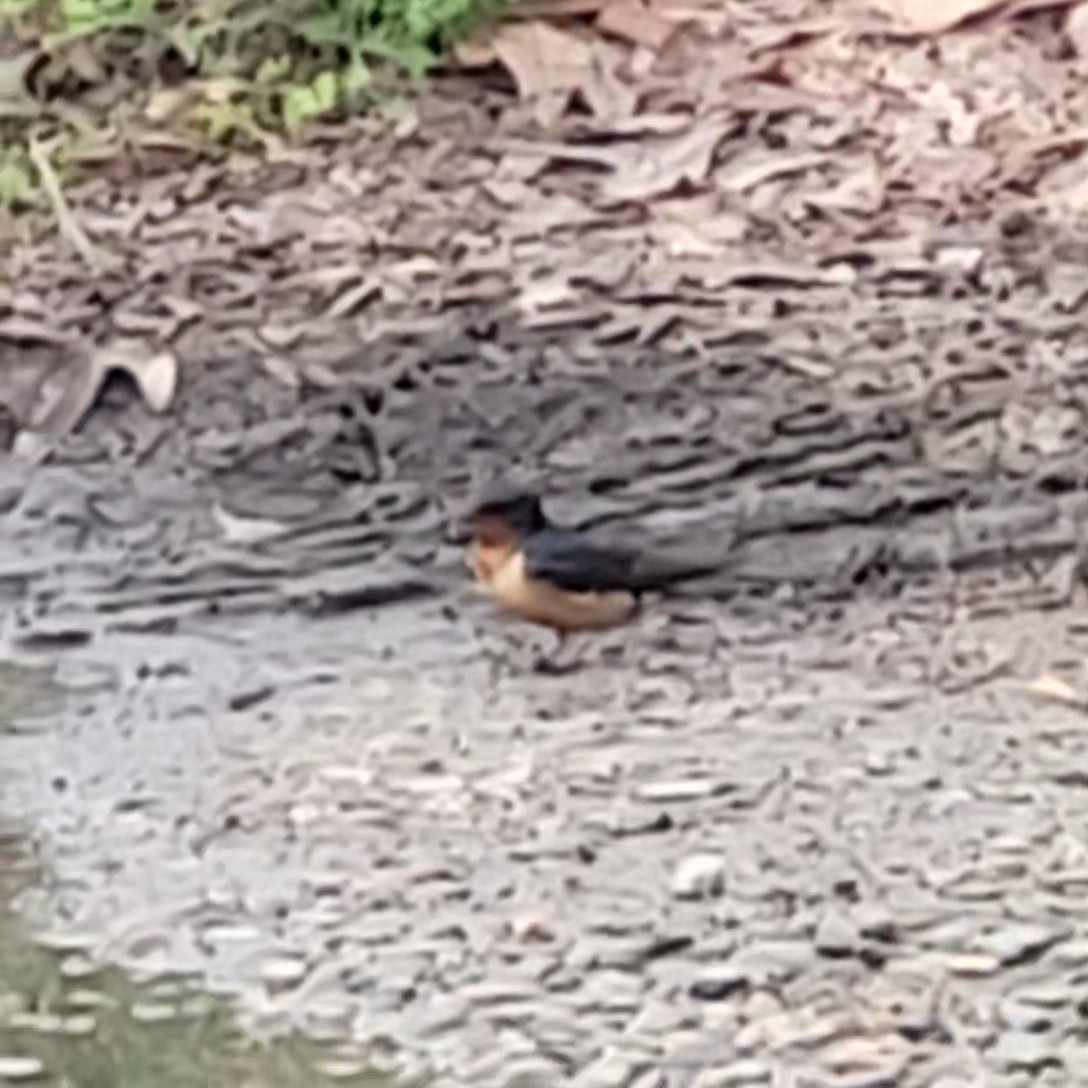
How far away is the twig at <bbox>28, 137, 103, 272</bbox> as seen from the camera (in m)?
3.61

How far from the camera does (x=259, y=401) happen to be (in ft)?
11.4

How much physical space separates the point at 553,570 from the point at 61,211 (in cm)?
102

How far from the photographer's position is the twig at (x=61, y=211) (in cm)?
361

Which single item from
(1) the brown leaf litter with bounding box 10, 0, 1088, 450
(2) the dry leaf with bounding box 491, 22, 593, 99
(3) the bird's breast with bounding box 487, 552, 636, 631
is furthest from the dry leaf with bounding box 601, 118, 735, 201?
(3) the bird's breast with bounding box 487, 552, 636, 631

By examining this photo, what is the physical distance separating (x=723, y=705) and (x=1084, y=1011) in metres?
0.67

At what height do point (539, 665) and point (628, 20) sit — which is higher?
point (628, 20)

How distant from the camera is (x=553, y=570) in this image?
3.04m

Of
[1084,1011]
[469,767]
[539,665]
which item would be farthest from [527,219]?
[1084,1011]

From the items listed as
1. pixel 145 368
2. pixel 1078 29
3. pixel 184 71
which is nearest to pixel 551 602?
pixel 145 368

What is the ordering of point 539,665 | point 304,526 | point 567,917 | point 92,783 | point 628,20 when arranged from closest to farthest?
point 567,917, point 92,783, point 539,665, point 304,526, point 628,20

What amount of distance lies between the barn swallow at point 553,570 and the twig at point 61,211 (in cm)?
75

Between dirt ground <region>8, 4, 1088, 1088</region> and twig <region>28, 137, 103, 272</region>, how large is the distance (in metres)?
0.03

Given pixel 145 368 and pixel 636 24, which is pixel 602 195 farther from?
pixel 145 368

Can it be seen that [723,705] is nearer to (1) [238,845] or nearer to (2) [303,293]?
(1) [238,845]
